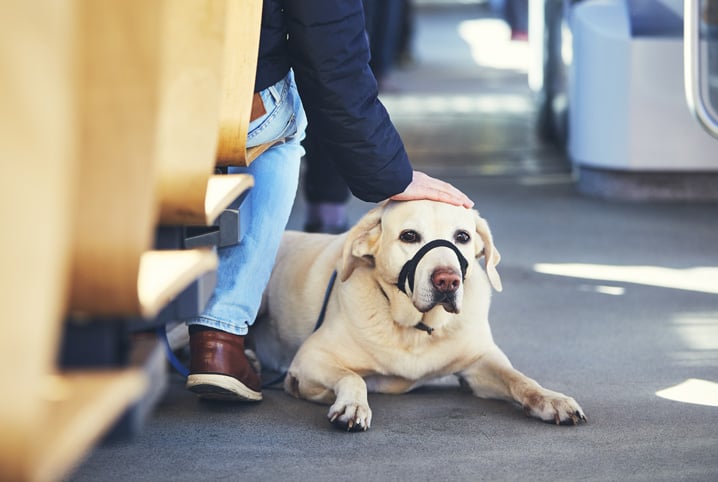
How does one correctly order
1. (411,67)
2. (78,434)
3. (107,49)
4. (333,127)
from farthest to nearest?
(411,67) < (333,127) < (107,49) < (78,434)

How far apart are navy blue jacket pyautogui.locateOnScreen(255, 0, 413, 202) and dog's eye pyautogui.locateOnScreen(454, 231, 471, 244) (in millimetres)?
208

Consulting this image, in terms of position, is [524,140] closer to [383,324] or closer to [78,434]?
[383,324]

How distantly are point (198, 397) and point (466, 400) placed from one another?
0.78 m

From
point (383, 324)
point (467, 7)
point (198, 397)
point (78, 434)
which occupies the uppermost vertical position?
point (467, 7)

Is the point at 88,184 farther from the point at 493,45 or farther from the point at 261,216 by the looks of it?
the point at 493,45

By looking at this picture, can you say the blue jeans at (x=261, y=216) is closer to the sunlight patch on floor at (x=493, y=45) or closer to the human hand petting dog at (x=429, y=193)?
the human hand petting dog at (x=429, y=193)

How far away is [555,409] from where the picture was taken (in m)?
3.01

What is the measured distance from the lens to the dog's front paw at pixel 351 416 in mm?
2965

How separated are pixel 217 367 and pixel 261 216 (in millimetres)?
462

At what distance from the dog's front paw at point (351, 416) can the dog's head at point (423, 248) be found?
312 mm

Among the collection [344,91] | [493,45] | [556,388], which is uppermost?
[493,45]

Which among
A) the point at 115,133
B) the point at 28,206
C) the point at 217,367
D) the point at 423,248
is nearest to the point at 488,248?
the point at 423,248

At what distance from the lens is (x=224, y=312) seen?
3158 mm

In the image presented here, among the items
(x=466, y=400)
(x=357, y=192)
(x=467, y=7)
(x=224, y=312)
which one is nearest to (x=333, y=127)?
(x=357, y=192)
